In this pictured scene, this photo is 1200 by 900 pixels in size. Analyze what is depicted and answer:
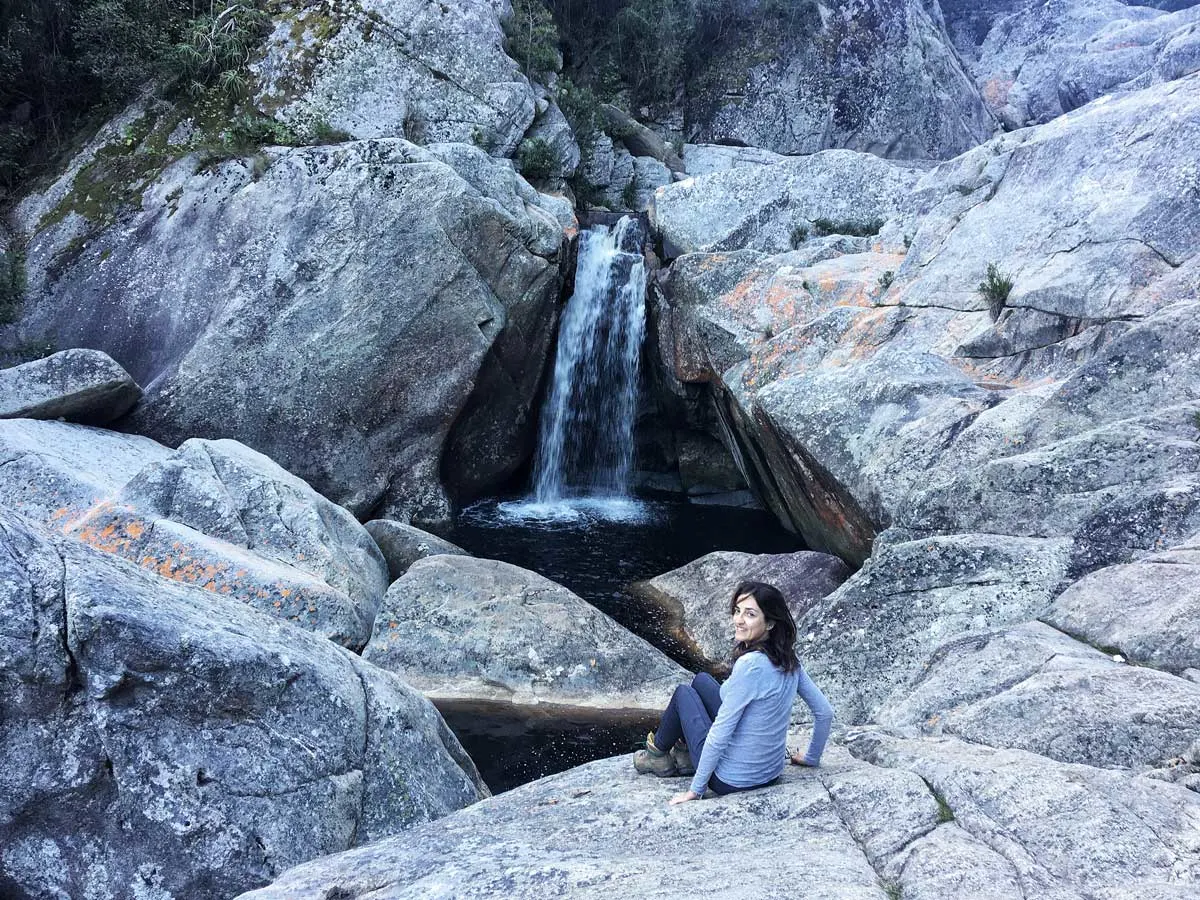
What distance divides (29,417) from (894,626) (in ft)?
43.8

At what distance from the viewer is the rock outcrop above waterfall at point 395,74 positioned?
68.0ft

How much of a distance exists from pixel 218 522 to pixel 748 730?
26.6 ft

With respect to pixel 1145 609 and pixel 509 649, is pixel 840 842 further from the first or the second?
pixel 509 649

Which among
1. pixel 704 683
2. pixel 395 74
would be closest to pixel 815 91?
pixel 395 74

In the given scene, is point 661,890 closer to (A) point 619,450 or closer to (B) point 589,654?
(B) point 589,654

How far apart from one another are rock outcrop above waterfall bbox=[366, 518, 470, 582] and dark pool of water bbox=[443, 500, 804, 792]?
2.06 metres

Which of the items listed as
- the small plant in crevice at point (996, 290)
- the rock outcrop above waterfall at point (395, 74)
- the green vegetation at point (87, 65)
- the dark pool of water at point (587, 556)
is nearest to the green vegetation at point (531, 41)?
the rock outcrop above waterfall at point (395, 74)

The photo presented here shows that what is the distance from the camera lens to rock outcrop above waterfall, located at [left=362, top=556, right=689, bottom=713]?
10117 mm

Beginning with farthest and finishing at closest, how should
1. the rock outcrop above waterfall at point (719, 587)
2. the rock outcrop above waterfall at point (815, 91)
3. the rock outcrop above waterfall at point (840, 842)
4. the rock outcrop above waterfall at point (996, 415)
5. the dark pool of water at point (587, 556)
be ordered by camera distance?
the rock outcrop above waterfall at point (815, 91) → the rock outcrop above waterfall at point (719, 587) → the dark pool of water at point (587, 556) → the rock outcrop above waterfall at point (996, 415) → the rock outcrop above waterfall at point (840, 842)

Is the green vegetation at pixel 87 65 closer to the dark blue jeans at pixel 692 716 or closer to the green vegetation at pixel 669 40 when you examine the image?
the green vegetation at pixel 669 40

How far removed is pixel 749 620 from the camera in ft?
16.8

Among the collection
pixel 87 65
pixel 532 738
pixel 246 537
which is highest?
pixel 87 65

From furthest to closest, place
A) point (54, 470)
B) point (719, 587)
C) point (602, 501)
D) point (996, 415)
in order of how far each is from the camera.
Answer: point (602, 501) → point (719, 587) → point (54, 470) → point (996, 415)

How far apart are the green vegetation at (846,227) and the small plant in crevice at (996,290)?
7.98 m
